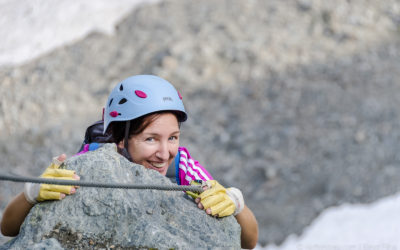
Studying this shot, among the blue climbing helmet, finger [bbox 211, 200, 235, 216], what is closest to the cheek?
the blue climbing helmet

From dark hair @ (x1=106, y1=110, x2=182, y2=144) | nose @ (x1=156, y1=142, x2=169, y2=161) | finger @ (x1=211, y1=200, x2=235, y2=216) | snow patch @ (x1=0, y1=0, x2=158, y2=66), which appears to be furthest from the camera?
snow patch @ (x1=0, y1=0, x2=158, y2=66)

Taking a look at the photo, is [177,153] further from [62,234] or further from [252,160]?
[252,160]

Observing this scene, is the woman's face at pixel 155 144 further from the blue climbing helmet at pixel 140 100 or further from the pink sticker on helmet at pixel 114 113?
the pink sticker on helmet at pixel 114 113

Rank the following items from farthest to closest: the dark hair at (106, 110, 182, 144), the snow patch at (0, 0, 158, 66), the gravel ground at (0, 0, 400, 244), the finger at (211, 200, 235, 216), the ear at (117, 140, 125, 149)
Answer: the snow patch at (0, 0, 158, 66)
the gravel ground at (0, 0, 400, 244)
the ear at (117, 140, 125, 149)
the dark hair at (106, 110, 182, 144)
the finger at (211, 200, 235, 216)

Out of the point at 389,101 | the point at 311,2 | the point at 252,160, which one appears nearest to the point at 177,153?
the point at 252,160

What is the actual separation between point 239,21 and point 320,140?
18.2 ft

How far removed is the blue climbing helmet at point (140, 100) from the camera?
3814 millimetres

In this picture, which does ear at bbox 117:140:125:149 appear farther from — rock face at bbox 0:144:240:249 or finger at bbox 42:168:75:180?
finger at bbox 42:168:75:180

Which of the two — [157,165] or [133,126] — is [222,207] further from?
[133,126]

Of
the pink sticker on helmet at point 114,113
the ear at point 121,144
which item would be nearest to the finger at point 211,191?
the ear at point 121,144

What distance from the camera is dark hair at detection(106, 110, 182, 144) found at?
12.4ft

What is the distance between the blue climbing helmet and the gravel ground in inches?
239

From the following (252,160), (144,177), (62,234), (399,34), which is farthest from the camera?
(399,34)

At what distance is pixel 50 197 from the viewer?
284cm
